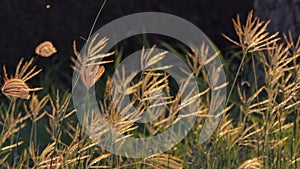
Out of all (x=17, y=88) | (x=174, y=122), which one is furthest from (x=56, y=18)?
(x=17, y=88)

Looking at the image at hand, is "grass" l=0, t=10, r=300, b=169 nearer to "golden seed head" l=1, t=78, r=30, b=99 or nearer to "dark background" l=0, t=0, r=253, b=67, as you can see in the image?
"golden seed head" l=1, t=78, r=30, b=99

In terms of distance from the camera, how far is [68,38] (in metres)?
5.81

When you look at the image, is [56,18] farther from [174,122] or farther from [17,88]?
[17,88]

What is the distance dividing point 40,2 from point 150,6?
3.23 feet

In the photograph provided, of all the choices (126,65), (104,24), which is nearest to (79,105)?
(126,65)

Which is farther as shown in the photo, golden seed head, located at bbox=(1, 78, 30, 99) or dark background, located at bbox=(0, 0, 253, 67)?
dark background, located at bbox=(0, 0, 253, 67)

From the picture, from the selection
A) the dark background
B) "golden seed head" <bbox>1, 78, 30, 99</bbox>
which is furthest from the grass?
the dark background

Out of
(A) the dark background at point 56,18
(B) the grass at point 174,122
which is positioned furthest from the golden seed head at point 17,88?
(A) the dark background at point 56,18

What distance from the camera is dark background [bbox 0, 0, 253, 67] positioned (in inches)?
220

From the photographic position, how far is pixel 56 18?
A: 18.8 ft

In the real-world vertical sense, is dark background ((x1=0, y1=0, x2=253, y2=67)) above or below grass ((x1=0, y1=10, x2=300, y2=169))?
above

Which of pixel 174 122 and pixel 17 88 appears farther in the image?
pixel 174 122

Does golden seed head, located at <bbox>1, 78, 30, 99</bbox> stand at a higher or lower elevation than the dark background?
lower

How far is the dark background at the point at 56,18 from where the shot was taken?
5586 millimetres
